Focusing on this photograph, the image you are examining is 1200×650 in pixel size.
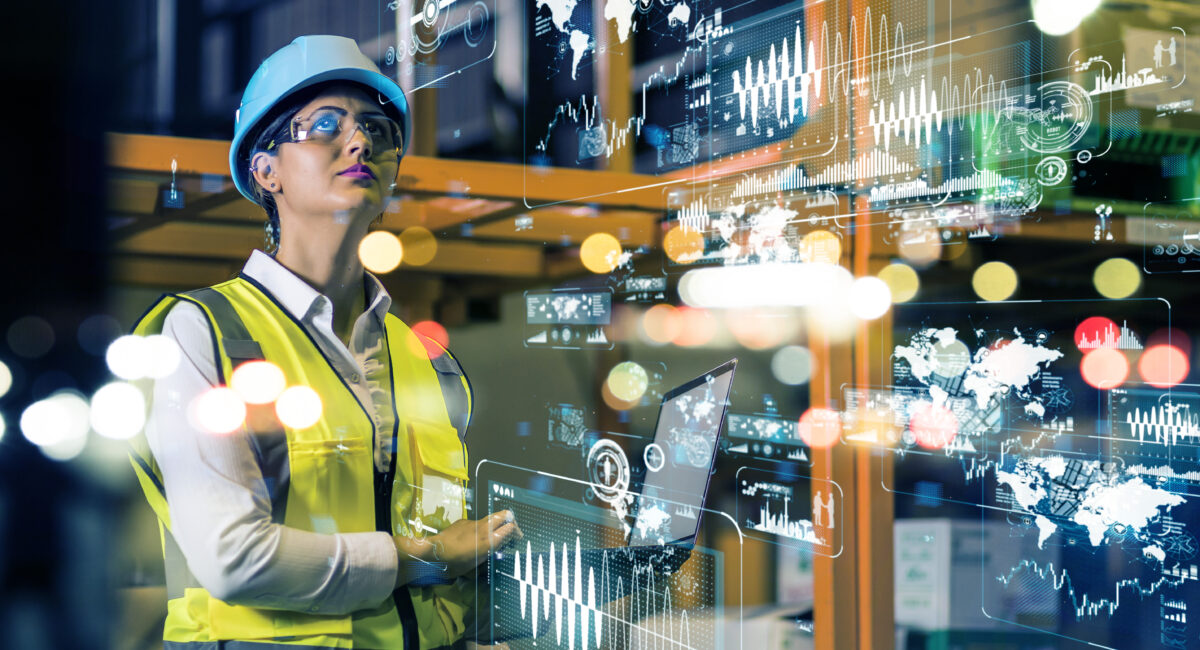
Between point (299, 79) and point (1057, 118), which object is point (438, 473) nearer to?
point (299, 79)

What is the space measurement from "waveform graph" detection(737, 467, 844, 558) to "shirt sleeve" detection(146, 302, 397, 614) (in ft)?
3.73


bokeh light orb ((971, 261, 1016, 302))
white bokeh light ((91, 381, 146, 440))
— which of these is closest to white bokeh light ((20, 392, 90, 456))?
white bokeh light ((91, 381, 146, 440))

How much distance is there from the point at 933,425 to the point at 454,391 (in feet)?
4.41

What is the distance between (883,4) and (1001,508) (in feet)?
2.38

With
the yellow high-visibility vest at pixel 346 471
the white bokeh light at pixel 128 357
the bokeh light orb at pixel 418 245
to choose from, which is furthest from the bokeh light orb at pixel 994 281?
the white bokeh light at pixel 128 357

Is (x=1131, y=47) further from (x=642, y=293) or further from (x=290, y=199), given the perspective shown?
(x=290, y=199)

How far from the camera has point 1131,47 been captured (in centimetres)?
107

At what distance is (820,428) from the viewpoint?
138 centimetres

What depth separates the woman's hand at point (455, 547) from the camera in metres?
2.15

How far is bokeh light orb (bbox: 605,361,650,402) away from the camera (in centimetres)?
172

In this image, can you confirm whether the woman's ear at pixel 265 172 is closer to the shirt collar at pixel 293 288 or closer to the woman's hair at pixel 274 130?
the woman's hair at pixel 274 130

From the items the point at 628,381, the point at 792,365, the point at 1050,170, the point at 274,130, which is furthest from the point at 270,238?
the point at 1050,170

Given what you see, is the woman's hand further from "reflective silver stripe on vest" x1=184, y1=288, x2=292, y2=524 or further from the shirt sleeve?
"reflective silver stripe on vest" x1=184, y1=288, x2=292, y2=524

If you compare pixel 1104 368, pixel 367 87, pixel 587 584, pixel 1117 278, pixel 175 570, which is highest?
pixel 367 87
